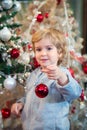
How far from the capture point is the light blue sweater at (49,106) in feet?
3.65

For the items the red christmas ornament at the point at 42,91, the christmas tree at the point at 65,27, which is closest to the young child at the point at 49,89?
the red christmas ornament at the point at 42,91

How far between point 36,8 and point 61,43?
31.4 inches

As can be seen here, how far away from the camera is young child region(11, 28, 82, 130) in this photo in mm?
1035

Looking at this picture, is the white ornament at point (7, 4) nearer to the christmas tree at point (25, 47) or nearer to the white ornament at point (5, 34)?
the christmas tree at point (25, 47)

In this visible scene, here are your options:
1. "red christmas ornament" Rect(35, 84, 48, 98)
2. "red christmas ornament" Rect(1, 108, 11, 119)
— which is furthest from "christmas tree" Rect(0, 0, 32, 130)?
"red christmas ornament" Rect(35, 84, 48, 98)

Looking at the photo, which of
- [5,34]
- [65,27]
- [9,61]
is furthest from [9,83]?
[65,27]

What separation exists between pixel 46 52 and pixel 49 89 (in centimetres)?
15

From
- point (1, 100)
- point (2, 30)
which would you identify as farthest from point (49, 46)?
point (1, 100)

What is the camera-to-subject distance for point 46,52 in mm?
1068

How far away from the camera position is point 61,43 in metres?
1.12

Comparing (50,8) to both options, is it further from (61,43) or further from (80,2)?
(80,2)

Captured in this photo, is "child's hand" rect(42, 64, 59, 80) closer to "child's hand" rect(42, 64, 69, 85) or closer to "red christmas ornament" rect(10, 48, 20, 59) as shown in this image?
"child's hand" rect(42, 64, 69, 85)

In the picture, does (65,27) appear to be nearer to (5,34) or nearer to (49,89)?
(5,34)

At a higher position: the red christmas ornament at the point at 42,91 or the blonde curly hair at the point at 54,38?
the blonde curly hair at the point at 54,38
